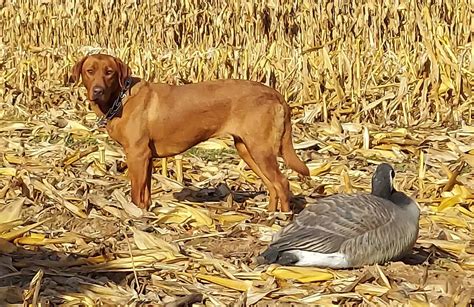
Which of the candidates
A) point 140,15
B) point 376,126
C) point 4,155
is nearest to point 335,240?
point 4,155

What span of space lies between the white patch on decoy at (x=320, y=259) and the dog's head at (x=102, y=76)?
2.55 metres

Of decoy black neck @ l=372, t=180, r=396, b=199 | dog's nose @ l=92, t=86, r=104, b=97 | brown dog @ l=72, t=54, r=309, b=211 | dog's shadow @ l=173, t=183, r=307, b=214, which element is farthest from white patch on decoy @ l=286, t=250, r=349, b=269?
dog's nose @ l=92, t=86, r=104, b=97

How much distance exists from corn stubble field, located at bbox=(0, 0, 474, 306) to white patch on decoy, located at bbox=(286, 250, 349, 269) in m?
0.05

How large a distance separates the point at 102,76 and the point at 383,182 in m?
2.61

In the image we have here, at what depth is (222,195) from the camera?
761 centimetres

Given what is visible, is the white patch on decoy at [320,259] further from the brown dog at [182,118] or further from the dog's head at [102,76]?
the dog's head at [102,76]

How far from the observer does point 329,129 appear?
980 cm

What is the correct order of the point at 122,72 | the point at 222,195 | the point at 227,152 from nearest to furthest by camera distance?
the point at 122,72 < the point at 222,195 < the point at 227,152

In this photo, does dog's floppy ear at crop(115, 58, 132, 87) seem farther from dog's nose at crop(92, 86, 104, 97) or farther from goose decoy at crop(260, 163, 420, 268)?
goose decoy at crop(260, 163, 420, 268)

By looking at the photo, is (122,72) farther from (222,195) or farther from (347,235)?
(347,235)

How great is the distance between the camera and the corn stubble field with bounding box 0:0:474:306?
498 cm

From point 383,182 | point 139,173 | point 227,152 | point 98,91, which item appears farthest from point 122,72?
point 383,182

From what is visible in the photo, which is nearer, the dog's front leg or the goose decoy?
the goose decoy

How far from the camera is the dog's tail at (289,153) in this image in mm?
7172
